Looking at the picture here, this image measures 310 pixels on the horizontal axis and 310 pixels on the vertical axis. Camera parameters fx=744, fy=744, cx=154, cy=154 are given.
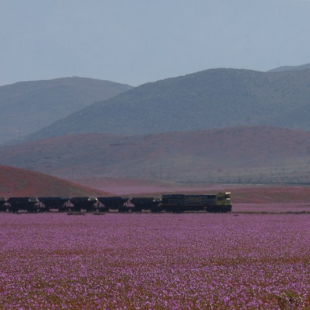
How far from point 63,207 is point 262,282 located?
5438 cm

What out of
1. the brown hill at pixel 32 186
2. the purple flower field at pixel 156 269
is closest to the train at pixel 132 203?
the purple flower field at pixel 156 269

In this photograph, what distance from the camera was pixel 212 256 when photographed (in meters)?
28.0

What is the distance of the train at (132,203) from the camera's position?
69312mm

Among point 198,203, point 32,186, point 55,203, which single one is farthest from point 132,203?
point 32,186

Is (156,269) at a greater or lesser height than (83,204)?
lesser

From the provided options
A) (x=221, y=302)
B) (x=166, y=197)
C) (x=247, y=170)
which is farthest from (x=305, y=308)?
(x=247, y=170)

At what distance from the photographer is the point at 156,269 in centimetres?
2417

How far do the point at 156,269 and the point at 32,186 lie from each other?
85.6 meters

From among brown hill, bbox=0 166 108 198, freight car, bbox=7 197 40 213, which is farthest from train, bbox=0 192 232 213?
brown hill, bbox=0 166 108 198

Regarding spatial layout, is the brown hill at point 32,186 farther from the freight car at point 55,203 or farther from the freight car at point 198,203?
the freight car at point 198,203

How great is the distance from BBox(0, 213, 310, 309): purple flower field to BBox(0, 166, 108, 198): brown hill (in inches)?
2441

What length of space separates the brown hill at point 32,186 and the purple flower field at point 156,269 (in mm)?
61990

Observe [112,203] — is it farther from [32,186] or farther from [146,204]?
[32,186]

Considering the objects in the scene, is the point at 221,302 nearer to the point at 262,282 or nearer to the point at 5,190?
the point at 262,282
